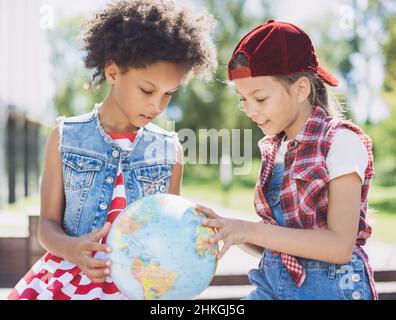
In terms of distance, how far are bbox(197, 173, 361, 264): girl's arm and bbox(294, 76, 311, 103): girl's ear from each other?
0.49 metres

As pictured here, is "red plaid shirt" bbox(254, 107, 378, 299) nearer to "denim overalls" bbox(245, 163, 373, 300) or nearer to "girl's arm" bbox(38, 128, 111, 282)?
"denim overalls" bbox(245, 163, 373, 300)

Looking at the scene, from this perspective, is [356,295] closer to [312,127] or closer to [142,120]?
[312,127]

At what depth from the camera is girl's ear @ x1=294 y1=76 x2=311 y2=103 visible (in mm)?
3088

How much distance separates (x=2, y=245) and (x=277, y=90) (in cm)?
387

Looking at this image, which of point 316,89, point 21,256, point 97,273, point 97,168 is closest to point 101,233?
point 97,273

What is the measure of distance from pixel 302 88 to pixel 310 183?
490 millimetres

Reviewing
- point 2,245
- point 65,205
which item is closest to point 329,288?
point 65,205

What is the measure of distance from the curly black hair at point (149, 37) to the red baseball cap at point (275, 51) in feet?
1.36

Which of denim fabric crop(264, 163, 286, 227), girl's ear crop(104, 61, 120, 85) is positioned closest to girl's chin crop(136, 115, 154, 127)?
girl's ear crop(104, 61, 120, 85)

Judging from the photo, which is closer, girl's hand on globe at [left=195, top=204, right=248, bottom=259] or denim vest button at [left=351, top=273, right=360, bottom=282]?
girl's hand on globe at [left=195, top=204, right=248, bottom=259]

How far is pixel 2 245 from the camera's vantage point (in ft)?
19.7

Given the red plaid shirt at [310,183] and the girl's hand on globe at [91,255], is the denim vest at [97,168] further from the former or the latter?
the red plaid shirt at [310,183]

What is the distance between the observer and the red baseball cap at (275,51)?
2.99 metres

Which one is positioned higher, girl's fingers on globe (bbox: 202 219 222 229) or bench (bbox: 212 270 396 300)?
girl's fingers on globe (bbox: 202 219 222 229)
